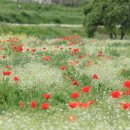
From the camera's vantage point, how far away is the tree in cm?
4406

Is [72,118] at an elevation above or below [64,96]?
above

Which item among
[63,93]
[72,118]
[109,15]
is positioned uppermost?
[72,118]

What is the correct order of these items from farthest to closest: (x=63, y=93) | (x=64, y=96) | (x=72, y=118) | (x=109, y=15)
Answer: (x=109, y=15) → (x=63, y=93) → (x=64, y=96) → (x=72, y=118)

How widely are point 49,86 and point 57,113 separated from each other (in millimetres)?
2910

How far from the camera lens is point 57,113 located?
10.2 m

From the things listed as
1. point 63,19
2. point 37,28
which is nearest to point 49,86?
point 37,28

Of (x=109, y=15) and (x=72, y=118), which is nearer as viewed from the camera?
(x=72, y=118)

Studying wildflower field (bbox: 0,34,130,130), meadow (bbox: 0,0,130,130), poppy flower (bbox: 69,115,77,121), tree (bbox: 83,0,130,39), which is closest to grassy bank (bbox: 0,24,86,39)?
tree (bbox: 83,0,130,39)

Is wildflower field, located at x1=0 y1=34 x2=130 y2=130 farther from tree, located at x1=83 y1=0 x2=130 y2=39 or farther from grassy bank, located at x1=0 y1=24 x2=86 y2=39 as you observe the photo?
grassy bank, located at x1=0 y1=24 x2=86 y2=39

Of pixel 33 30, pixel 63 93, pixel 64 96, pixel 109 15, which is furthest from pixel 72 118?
pixel 33 30

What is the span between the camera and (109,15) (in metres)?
44.0

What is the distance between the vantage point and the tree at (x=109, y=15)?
44.1 m

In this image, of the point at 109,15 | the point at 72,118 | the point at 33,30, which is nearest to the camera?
the point at 72,118

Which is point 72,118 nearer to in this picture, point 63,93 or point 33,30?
point 63,93
